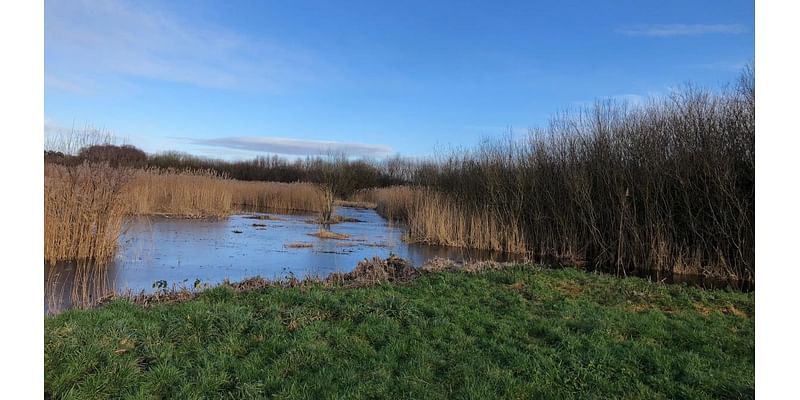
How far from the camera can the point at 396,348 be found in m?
4.45

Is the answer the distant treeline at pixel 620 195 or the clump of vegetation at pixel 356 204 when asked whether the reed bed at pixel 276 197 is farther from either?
the distant treeline at pixel 620 195

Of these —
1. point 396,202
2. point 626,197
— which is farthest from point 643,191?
point 396,202

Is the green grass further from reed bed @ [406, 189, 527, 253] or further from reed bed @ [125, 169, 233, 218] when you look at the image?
reed bed @ [125, 169, 233, 218]

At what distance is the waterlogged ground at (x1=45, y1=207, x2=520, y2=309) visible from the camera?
26.9ft

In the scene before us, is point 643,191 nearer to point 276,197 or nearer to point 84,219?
point 84,219

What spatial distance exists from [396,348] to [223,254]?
8.04m

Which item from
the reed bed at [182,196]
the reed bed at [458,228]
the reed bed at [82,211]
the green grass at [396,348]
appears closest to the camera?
the green grass at [396,348]

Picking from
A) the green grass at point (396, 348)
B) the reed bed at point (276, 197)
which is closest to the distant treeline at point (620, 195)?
the green grass at point (396, 348)

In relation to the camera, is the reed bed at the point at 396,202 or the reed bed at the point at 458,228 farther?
the reed bed at the point at 396,202

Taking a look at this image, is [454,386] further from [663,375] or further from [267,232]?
[267,232]

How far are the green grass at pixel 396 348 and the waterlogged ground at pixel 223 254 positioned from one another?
2.28m

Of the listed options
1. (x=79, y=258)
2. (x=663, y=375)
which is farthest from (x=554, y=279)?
(x=79, y=258)

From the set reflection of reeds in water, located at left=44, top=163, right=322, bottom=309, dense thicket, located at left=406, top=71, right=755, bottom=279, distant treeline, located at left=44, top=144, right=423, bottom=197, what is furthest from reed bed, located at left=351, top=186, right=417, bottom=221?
reflection of reeds in water, located at left=44, top=163, right=322, bottom=309

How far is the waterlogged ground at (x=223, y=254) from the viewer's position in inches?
323
